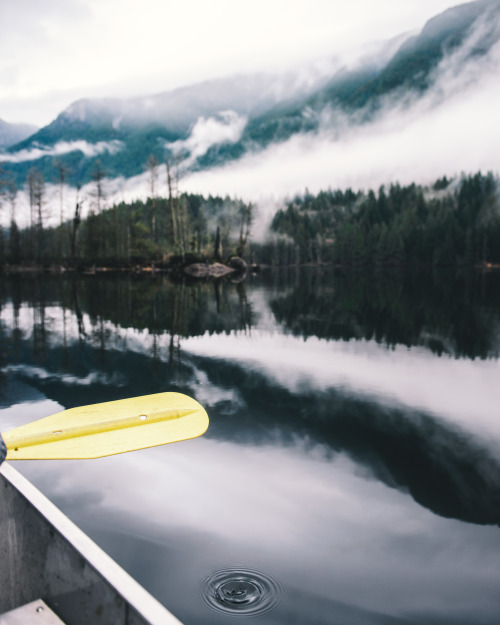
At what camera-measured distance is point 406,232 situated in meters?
131

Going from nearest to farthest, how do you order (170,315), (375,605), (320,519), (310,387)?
1. (375,605)
2. (320,519)
3. (310,387)
4. (170,315)

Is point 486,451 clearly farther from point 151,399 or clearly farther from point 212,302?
point 212,302

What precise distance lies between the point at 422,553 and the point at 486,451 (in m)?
2.24

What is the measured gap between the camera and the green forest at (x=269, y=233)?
180ft

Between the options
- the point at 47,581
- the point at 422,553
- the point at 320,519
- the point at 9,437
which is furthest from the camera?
the point at 9,437

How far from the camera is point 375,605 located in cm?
281

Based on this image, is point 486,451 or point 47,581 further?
point 486,451

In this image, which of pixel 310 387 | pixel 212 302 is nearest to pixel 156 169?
pixel 212 302

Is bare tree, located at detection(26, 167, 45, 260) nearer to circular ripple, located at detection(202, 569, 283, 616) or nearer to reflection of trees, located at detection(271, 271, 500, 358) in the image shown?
reflection of trees, located at detection(271, 271, 500, 358)

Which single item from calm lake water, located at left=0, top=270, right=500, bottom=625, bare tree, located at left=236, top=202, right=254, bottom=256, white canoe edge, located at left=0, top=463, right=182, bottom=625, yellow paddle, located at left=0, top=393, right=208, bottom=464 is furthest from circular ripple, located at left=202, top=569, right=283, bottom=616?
bare tree, located at left=236, top=202, right=254, bottom=256

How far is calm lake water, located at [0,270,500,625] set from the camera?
2.94 meters

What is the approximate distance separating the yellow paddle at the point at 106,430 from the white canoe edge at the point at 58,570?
162 cm

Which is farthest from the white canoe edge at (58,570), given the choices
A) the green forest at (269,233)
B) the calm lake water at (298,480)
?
the green forest at (269,233)

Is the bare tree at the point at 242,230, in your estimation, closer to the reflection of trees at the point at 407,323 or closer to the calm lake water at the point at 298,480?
the reflection of trees at the point at 407,323
